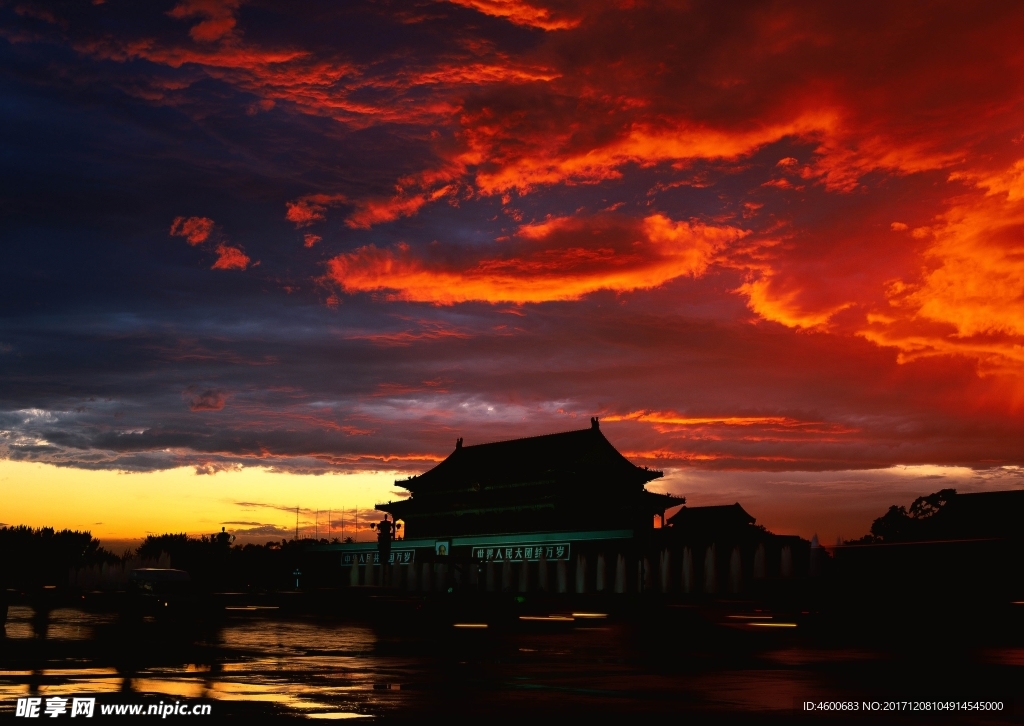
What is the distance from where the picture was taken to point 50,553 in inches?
4109

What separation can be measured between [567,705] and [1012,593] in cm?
2185

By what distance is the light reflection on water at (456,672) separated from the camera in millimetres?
10586

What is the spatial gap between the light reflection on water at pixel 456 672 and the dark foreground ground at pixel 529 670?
0.03 metres

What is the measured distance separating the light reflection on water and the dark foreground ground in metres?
0.03

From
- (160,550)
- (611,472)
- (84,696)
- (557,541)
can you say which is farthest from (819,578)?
(160,550)

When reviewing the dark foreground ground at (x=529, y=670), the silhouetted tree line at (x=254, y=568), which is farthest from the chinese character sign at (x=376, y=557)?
the dark foreground ground at (x=529, y=670)

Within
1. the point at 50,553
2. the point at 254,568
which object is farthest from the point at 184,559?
the point at 50,553

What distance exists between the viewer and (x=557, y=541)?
65.9m

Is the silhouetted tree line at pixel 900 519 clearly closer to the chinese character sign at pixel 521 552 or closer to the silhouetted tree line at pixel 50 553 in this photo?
the chinese character sign at pixel 521 552

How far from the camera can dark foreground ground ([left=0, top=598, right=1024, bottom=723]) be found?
10.0m

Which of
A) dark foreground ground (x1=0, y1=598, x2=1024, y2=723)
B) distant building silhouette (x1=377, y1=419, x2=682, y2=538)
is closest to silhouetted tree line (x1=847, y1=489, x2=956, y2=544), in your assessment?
distant building silhouette (x1=377, y1=419, x2=682, y2=538)

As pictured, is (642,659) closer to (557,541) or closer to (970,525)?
(970,525)

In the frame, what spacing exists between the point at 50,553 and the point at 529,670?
103 meters

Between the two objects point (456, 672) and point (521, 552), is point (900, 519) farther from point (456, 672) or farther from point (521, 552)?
point (456, 672)
